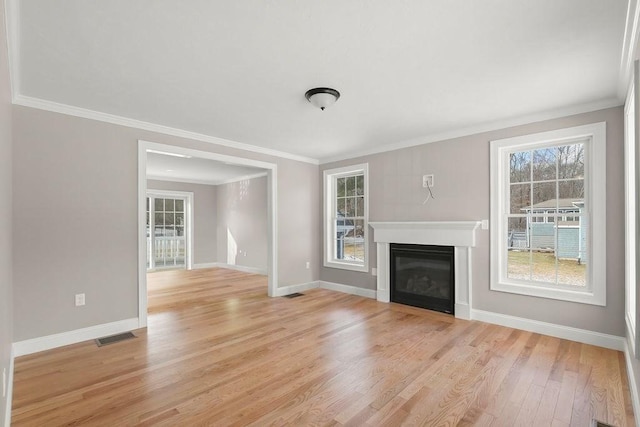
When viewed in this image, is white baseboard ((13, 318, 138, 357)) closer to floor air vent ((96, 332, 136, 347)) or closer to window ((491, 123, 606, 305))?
floor air vent ((96, 332, 136, 347))

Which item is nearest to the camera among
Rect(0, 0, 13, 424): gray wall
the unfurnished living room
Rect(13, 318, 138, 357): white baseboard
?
Rect(0, 0, 13, 424): gray wall

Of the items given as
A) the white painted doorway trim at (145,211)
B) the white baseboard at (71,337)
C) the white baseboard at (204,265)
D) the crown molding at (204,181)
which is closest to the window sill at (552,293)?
the white painted doorway trim at (145,211)

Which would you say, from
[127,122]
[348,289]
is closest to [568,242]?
[348,289]

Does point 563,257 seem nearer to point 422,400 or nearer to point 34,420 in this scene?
point 422,400

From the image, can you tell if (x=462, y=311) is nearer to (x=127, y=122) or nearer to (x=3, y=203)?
(x=3, y=203)

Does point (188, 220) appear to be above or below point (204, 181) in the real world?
below

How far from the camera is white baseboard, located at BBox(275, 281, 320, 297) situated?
212 inches

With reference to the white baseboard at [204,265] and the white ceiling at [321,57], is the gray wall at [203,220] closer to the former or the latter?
the white baseboard at [204,265]

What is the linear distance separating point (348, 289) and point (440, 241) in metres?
1.99

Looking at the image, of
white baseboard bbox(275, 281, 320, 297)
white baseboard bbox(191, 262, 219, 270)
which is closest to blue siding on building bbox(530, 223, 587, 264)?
white baseboard bbox(275, 281, 320, 297)

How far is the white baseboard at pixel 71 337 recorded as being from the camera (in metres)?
3.00

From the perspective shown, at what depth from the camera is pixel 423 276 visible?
4.59 metres

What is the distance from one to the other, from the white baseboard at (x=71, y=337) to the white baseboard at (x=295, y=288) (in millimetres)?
2291

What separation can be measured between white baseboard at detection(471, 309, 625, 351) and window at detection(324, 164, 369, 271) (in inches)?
79.0
